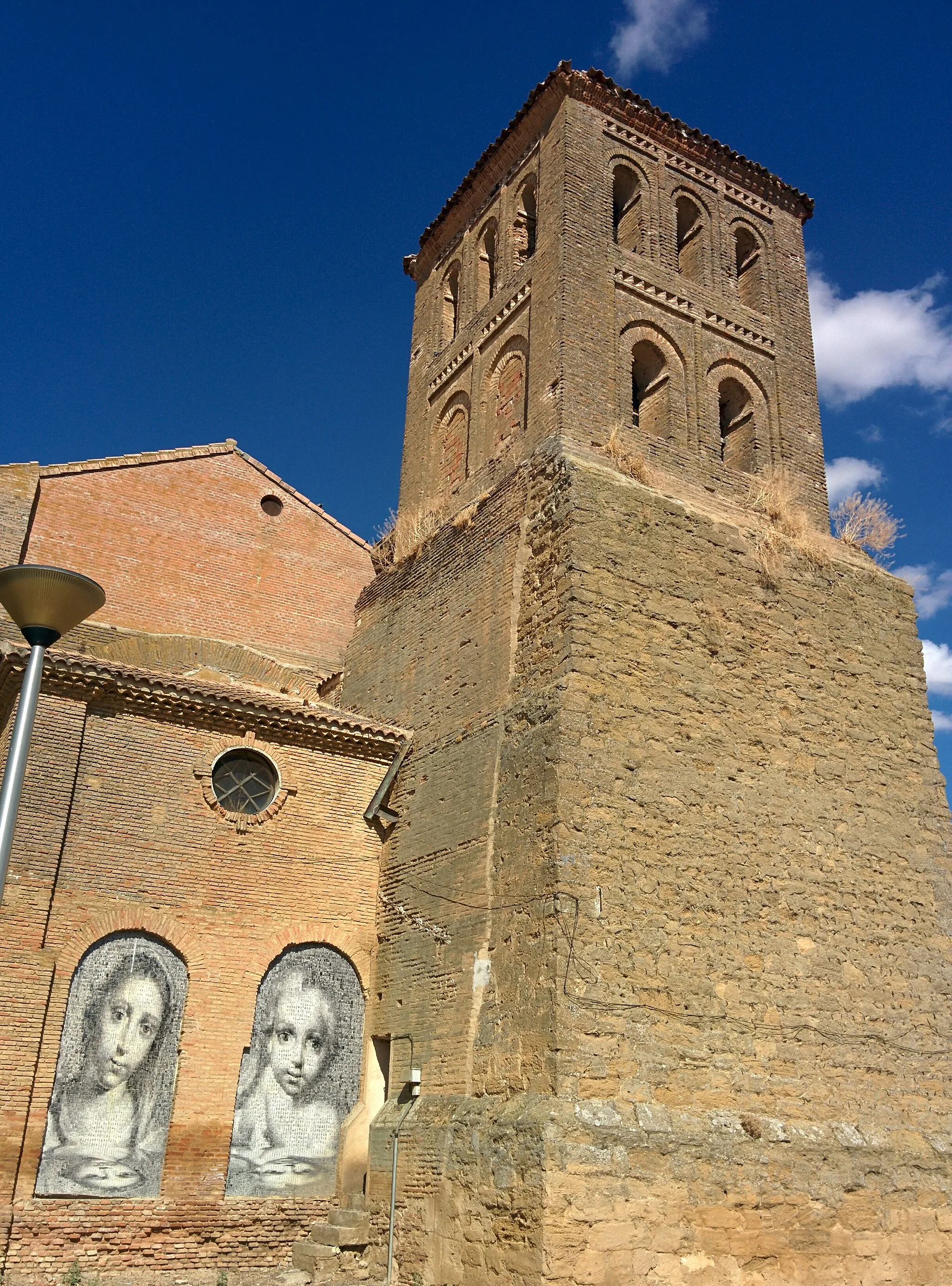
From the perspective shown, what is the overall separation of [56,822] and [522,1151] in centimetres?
541

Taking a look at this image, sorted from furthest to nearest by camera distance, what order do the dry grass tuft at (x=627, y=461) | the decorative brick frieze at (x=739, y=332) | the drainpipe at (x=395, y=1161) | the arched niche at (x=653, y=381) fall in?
the decorative brick frieze at (x=739, y=332)
the arched niche at (x=653, y=381)
the dry grass tuft at (x=627, y=461)
the drainpipe at (x=395, y=1161)

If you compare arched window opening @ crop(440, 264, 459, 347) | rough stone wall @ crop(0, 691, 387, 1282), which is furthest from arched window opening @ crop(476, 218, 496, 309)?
rough stone wall @ crop(0, 691, 387, 1282)

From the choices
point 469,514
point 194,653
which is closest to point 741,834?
point 469,514

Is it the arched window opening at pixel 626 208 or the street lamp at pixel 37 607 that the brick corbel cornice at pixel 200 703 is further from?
the arched window opening at pixel 626 208

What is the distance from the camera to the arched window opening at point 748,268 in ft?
51.1

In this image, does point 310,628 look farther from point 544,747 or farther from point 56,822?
point 544,747

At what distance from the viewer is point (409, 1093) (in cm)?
1091

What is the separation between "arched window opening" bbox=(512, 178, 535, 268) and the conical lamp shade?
10.7 meters

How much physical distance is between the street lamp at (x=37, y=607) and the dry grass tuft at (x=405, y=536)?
8109 millimetres

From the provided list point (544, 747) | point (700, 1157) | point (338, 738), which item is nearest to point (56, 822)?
point (338, 738)

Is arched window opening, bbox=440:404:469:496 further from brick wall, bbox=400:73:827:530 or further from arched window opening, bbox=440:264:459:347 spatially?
arched window opening, bbox=440:264:459:347

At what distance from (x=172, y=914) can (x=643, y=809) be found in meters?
4.84

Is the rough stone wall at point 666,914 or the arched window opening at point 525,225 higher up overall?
the arched window opening at point 525,225

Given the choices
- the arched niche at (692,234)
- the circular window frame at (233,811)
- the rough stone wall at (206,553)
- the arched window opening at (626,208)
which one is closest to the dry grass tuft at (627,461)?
the arched window opening at (626,208)
